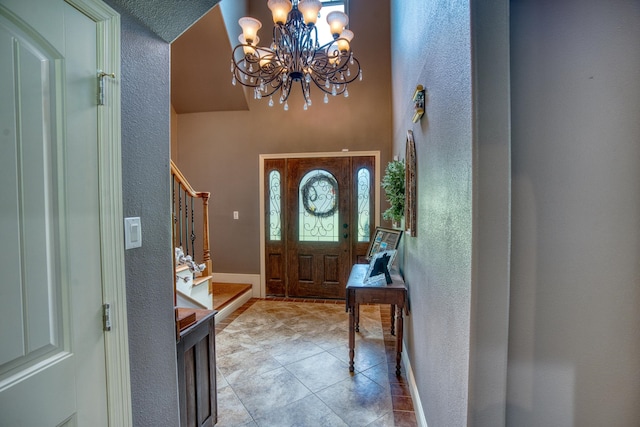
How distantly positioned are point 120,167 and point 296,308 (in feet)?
11.0

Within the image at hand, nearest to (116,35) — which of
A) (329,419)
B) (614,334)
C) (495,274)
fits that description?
(495,274)

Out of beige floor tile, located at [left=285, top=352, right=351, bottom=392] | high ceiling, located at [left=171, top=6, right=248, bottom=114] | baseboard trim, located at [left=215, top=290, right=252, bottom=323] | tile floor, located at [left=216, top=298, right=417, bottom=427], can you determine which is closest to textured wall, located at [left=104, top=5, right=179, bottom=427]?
tile floor, located at [left=216, top=298, right=417, bottom=427]

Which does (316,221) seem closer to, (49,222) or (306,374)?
(306,374)

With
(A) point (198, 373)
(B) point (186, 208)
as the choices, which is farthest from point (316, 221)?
(A) point (198, 373)

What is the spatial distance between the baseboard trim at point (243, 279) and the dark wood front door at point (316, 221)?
183 mm

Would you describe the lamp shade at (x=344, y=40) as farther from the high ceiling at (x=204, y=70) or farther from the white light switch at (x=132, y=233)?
the white light switch at (x=132, y=233)

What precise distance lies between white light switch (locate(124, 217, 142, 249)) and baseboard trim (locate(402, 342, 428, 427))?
1.75 metres

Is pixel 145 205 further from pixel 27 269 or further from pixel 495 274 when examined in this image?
pixel 495 274

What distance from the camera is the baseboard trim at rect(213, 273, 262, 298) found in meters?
4.54

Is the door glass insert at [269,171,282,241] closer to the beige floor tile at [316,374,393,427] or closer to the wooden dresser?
the beige floor tile at [316,374,393,427]

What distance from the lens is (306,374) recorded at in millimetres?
2379

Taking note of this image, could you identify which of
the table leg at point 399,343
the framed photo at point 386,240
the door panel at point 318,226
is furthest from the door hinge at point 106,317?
the door panel at point 318,226

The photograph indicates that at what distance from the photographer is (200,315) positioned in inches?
65.0

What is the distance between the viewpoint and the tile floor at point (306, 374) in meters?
1.91
